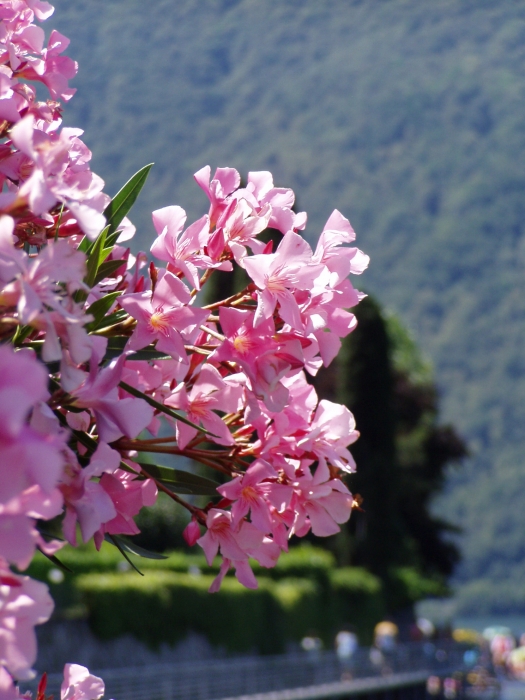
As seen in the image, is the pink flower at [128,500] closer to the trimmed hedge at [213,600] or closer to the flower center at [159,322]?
the flower center at [159,322]

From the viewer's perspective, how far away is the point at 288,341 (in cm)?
105

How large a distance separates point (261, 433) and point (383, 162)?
17877 centimetres

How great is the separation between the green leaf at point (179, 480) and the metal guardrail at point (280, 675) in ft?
21.0

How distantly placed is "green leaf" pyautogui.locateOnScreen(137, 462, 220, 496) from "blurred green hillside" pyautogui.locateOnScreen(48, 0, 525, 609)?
129815 millimetres

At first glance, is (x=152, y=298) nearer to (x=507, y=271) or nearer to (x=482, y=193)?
(x=507, y=271)

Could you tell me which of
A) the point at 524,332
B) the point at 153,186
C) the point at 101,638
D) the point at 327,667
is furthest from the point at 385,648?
the point at 153,186

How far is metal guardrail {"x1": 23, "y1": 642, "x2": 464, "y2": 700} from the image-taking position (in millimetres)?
10594

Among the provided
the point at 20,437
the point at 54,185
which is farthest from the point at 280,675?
the point at 20,437

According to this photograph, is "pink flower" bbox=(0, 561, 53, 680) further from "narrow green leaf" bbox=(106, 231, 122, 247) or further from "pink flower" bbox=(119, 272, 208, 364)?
"narrow green leaf" bbox=(106, 231, 122, 247)

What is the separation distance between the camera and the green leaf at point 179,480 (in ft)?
3.97

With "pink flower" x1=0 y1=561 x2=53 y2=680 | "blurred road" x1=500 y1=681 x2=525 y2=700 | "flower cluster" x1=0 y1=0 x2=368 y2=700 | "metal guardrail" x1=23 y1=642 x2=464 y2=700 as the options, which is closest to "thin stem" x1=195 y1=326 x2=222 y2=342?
"flower cluster" x1=0 y1=0 x2=368 y2=700

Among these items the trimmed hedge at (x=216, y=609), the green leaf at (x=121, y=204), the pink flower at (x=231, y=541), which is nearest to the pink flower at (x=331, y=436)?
the pink flower at (x=231, y=541)

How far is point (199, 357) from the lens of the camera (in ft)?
3.71

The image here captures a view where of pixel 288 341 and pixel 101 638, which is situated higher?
pixel 101 638
